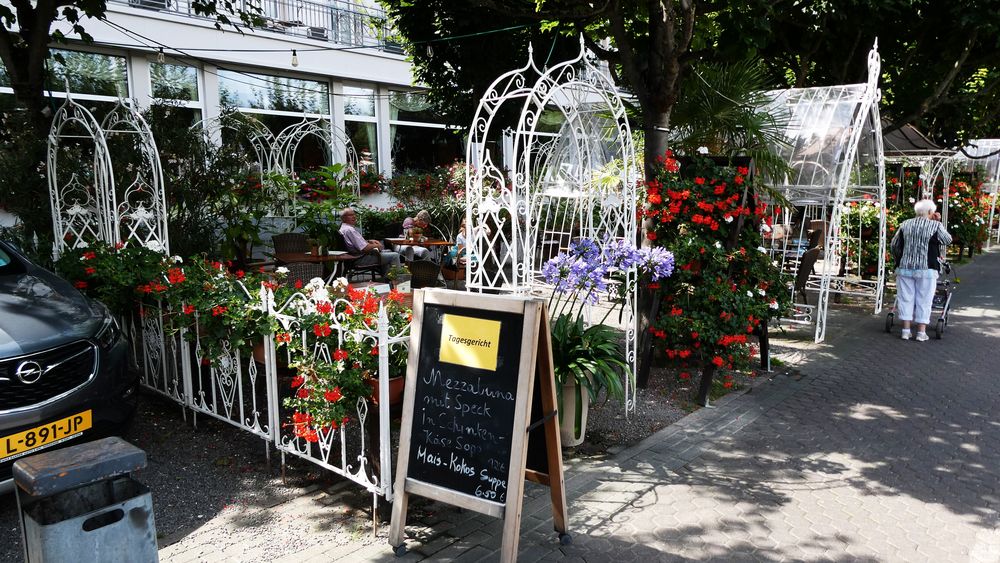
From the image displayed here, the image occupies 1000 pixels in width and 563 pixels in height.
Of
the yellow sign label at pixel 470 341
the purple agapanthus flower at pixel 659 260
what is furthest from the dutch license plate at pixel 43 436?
the purple agapanthus flower at pixel 659 260

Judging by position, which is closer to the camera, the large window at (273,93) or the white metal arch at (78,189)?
the white metal arch at (78,189)

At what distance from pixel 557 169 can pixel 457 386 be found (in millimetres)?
4501

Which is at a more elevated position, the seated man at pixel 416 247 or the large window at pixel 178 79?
the large window at pixel 178 79

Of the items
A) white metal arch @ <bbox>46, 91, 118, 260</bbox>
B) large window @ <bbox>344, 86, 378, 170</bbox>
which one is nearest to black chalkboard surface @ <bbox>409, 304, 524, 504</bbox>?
white metal arch @ <bbox>46, 91, 118, 260</bbox>

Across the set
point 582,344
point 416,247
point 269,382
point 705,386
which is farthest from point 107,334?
point 416,247

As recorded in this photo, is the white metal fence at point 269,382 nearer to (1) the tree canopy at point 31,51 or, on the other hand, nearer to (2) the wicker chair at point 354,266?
(1) the tree canopy at point 31,51

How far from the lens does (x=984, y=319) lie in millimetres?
10453

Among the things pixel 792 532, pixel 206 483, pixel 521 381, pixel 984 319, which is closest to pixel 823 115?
pixel 984 319

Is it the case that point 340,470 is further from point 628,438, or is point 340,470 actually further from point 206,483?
point 628,438

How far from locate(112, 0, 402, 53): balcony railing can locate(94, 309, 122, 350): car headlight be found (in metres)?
12.1

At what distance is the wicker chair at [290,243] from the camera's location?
995cm

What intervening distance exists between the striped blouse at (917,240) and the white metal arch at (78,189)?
29.8ft

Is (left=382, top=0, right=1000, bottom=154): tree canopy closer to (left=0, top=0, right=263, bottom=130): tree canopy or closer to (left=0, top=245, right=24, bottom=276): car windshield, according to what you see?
(left=0, top=0, right=263, bottom=130): tree canopy

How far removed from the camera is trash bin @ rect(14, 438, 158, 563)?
2047mm
